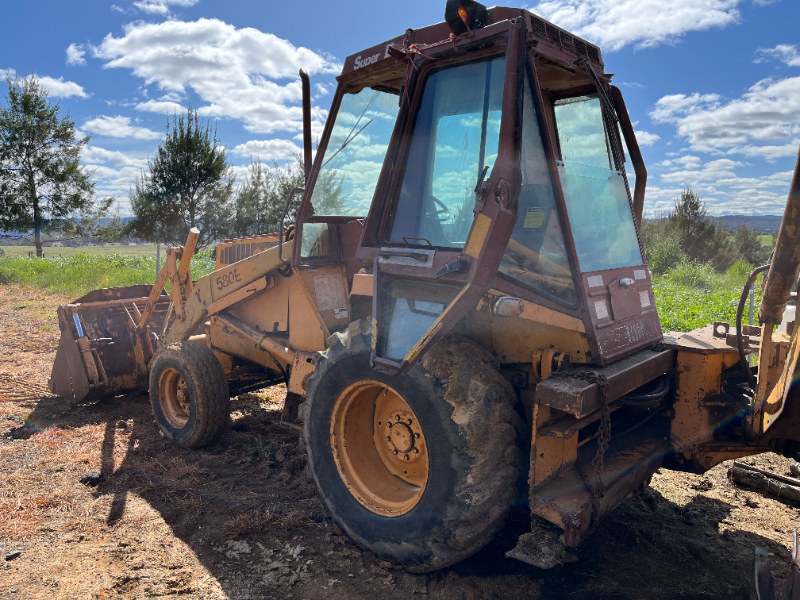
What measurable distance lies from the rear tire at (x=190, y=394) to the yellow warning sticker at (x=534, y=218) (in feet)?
10.4

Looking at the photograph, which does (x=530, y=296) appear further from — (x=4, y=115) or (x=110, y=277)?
(x=4, y=115)

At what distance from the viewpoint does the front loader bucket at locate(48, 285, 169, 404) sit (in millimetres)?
5832

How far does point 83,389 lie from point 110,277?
1342 cm

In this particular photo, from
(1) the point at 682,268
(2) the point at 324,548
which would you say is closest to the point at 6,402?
(2) the point at 324,548

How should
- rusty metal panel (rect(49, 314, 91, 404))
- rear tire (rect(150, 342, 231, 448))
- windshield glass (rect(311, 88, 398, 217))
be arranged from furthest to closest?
rusty metal panel (rect(49, 314, 91, 404)), rear tire (rect(150, 342, 231, 448)), windshield glass (rect(311, 88, 398, 217))

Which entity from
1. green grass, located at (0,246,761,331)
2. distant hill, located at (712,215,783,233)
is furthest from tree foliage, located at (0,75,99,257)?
distant hill, located at (712,215,783,233)

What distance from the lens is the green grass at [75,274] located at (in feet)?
55.4

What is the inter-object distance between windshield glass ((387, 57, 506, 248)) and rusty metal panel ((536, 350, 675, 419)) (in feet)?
3.03

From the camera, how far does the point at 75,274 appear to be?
17797 millimetres

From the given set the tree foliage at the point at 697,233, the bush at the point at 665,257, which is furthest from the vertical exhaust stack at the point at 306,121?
the tree foliage at the point at 697,233

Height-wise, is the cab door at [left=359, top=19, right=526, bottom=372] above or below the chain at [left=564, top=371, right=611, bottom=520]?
above

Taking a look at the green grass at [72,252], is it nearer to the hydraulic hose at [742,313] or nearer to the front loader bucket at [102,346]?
the front loader bucket at [102,346]

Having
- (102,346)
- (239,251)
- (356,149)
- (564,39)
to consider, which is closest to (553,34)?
(564,39)

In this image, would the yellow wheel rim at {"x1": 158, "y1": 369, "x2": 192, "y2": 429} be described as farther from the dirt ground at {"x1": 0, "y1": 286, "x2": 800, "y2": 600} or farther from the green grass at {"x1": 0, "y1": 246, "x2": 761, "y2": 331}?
the green grass at {"x1": 0, "y1": 246, "x2": 761, "y2": 331}
